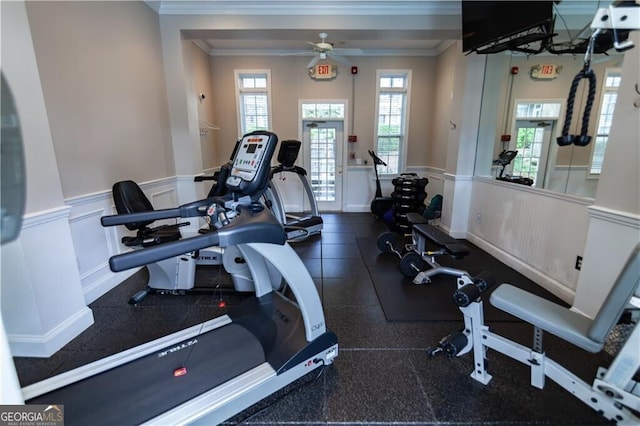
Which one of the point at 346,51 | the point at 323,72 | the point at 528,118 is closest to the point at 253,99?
the point at 323,72

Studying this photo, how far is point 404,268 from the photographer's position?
124 inches

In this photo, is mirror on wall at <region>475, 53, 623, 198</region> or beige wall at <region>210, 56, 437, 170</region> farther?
beige wall at <region>210, 56, 437, 170</region>

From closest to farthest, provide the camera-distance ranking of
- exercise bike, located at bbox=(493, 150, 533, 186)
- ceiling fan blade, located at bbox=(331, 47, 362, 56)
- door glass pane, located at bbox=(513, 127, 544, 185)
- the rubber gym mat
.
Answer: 1. the rubber gym mat
2. exercise bike, located at bbox=(493, 150, 533, 186)
3. door glass pane, located at bbox=(513, 127, 544, 185)
4. ceiling fan blade, located at bbox=(331, 47, 362, 56)

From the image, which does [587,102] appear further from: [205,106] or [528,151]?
[205,106]

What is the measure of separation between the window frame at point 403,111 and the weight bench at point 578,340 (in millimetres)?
4765

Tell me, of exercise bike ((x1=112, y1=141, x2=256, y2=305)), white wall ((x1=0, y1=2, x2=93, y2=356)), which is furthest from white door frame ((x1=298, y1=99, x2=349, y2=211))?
white wall ((x1=0, y1=2, x2=93, y2=356))

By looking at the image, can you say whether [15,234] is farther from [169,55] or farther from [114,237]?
Answer: [169,55]

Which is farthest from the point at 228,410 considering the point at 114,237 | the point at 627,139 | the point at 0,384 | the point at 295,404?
the point at 627,139

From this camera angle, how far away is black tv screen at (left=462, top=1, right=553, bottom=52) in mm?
2387

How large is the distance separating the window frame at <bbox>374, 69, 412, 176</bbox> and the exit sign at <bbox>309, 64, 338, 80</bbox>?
919 millimetres

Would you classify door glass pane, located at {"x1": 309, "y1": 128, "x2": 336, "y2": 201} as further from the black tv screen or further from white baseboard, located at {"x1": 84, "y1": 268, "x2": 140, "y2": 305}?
white baseboard, located at {"x1": 84, "y1": 268, "x2": 140, "y2": 305}

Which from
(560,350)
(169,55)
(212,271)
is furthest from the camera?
(169,55)

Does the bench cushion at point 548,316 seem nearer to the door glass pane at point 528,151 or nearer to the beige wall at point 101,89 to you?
the door glass pane at point 528,151

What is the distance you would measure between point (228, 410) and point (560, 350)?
231 centimetres
